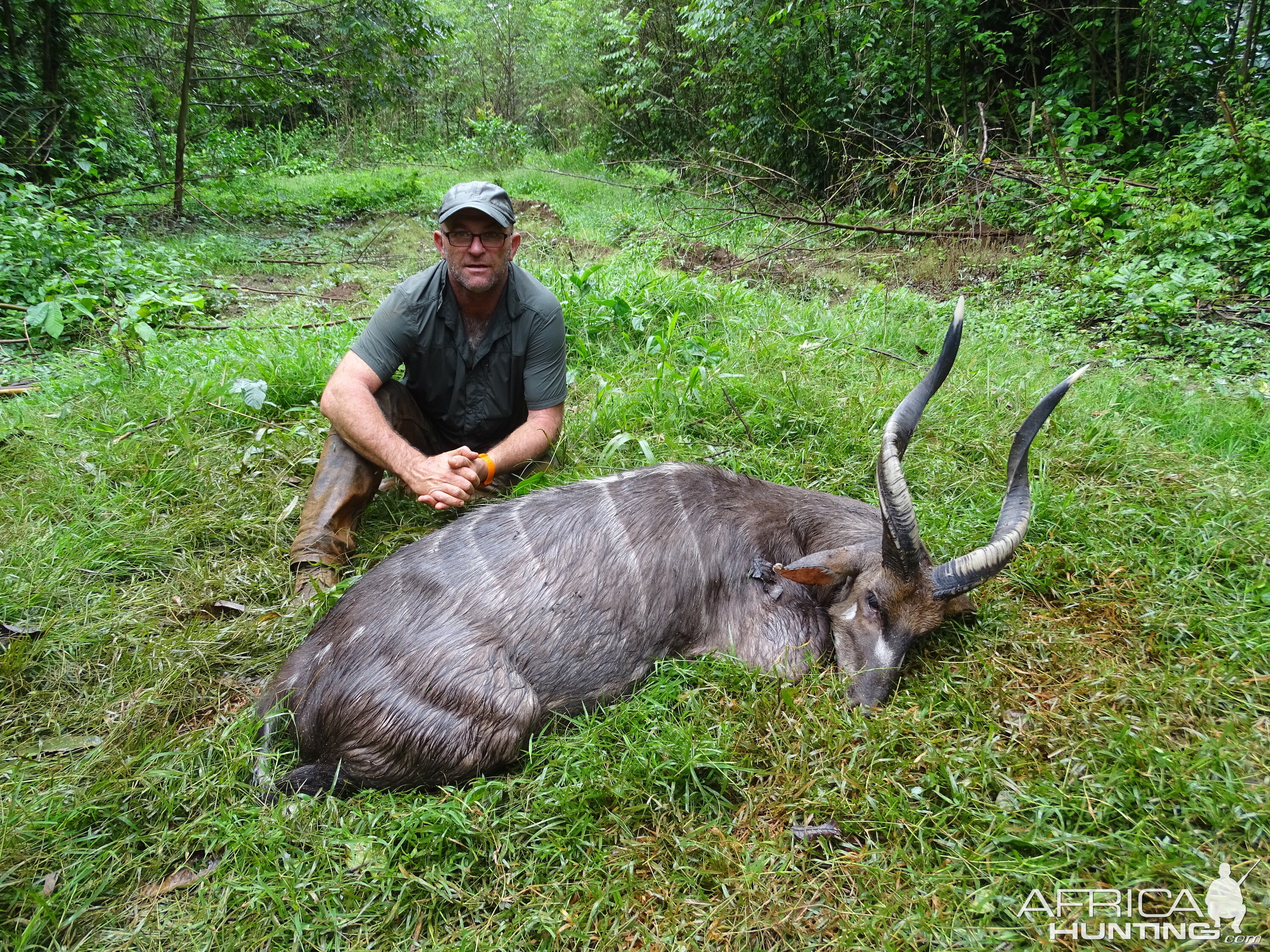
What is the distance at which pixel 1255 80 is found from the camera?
7.34 metres

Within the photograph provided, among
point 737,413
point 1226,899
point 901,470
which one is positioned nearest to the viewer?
point 1226,899

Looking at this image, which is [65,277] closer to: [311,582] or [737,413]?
[311,582]

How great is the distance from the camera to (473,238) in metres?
3.80

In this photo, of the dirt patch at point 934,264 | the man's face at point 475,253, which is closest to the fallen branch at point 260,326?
the man's face at point 475,253

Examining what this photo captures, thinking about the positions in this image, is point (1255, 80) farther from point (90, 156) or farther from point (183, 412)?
point (90, 156)

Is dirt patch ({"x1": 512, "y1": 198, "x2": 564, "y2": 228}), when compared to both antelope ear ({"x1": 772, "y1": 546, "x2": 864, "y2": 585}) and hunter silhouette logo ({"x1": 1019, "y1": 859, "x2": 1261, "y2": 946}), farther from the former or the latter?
hunter silhouette logo ({"x1": 1019, "y1": 859, "x2": 1261, "y2": 946})

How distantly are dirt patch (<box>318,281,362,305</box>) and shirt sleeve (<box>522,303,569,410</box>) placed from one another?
13.7 ft

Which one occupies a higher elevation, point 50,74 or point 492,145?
point 492,145

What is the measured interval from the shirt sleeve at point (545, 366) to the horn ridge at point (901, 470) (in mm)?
2047

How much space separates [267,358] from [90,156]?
284 inches

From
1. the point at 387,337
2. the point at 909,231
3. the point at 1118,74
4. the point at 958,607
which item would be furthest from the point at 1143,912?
the point at 1118,74

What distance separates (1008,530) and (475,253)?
2.98 meters

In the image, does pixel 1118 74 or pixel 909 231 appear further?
pixel 1118 74

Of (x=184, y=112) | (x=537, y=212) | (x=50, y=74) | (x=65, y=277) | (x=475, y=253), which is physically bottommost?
(x=65, y=277)
